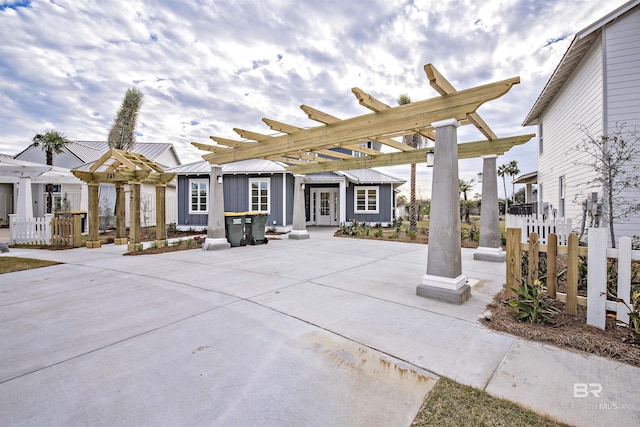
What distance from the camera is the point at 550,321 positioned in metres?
3.01

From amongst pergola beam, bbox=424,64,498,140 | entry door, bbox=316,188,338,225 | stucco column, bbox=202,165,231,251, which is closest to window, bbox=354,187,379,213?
entry door, bbox=316,188,338,225

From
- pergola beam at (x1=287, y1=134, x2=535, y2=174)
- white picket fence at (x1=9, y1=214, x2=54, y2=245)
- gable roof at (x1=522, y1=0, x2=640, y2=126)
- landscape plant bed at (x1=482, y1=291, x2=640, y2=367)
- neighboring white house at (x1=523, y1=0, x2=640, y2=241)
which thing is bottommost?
landscape plant bed at (x1=482, y1=291, x2=640, y2=367)

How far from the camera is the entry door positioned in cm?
1692

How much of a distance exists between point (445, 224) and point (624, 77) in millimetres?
6795

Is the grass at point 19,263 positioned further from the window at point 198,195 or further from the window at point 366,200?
the window at point 366,200

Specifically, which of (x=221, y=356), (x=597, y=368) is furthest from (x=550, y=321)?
(x=221, y=356)

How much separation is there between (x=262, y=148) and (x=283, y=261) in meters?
2.78

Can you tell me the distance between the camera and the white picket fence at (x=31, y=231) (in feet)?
30.0

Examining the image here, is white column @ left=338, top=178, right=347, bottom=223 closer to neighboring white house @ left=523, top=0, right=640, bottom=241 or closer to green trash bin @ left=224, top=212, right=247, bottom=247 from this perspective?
green trash bin @ left=224, top=212, right=247, bottom=247

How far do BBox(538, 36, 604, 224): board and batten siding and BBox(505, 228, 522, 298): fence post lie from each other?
534 centimetres

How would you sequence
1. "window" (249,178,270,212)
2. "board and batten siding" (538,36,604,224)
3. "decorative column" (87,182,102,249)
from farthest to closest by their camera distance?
"window" (249,178,270,212) → "decorative column" (87,182,102,249) → "board and batten siding" (538,36,604,224)

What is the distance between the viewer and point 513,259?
11.9 feet

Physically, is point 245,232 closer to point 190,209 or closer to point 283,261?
point 283,261

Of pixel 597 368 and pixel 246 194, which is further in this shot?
pixel 246 194
